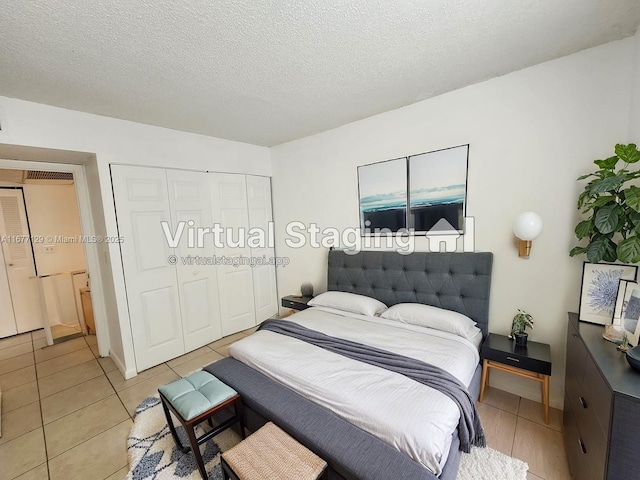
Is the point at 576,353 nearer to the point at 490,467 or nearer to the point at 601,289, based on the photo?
the point at 601,289

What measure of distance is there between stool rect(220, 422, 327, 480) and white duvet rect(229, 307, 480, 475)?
0.26 m

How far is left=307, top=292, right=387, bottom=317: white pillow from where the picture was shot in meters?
2.47

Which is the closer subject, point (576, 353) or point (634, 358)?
point (634, 358)

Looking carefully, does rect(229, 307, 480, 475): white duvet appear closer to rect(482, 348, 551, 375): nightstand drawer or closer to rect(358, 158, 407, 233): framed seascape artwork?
rect(482, 348, 551, 375): nightstand drawer

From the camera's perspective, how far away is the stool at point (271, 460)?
1098mm

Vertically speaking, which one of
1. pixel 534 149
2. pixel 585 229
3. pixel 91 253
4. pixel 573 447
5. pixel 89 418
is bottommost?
pixel 89 418

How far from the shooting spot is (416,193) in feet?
8.02

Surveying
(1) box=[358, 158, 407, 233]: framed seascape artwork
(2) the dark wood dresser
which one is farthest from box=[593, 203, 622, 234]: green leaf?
(1) box=[358, 158, 407, 233]: framed seascape artwork

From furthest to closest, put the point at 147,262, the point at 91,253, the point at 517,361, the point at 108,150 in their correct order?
1. the point at 91,253
2. the point at 147,262
3. the point at 108,150
4. the point at 517,361

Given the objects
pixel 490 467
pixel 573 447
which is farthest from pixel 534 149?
pixel 490 467

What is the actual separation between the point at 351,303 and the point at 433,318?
0.77 metres

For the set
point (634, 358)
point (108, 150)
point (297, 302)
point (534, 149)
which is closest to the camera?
point (634, 358)

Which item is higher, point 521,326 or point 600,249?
point 600,249

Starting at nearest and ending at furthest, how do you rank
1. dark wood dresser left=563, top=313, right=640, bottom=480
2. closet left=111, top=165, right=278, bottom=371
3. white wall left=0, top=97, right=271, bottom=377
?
dark wood dresser left=563, top=313, right=640, bottom=480, white wall left=0, top=97, right=271, bottom=377, closet left=111, top=165, right=278, bottom=371
